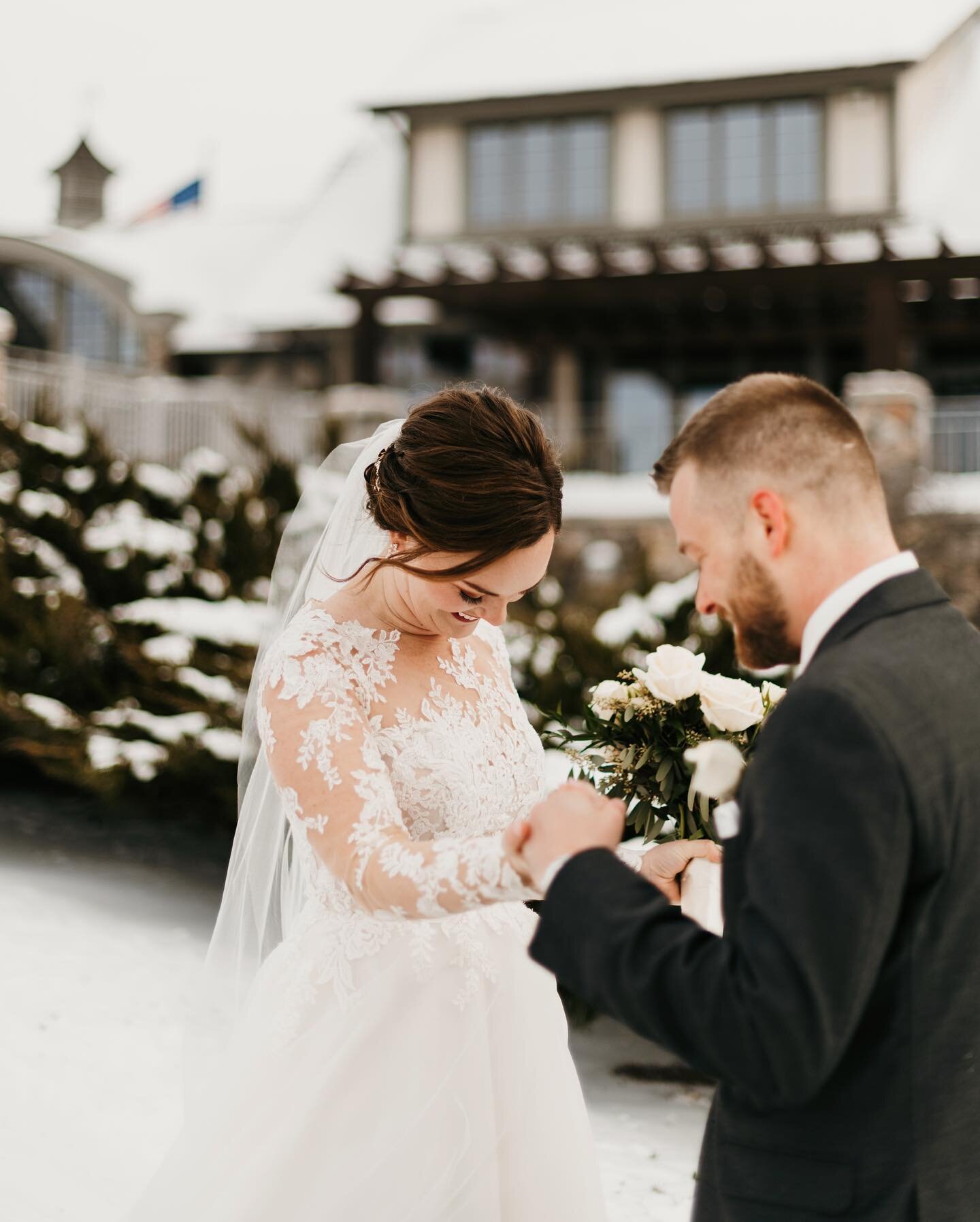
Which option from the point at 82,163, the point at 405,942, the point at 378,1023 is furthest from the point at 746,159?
the point at 82,163

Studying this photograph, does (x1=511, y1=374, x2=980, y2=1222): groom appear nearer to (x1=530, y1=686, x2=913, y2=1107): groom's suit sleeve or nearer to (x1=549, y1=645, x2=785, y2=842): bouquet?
(x1=530, y1=686, x2=913, y2=1107): groom's suit sleeve

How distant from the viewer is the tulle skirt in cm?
234

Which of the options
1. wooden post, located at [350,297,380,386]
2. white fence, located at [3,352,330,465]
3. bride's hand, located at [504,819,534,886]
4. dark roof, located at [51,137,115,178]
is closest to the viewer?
bride's hand, located at [504,819,534,886]

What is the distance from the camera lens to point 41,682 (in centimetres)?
768

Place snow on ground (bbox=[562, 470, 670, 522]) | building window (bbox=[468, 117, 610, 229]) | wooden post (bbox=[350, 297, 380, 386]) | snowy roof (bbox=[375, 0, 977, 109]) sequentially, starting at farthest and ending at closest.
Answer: building window (bbox=[468, 117, 610, 229]) → snowy roof (bbox=[375, 0, 977, 109]) → wooden post (bbox=[350, 297, 380, 386]) → snow on ground (bbox=[562, 470, 670, 522])

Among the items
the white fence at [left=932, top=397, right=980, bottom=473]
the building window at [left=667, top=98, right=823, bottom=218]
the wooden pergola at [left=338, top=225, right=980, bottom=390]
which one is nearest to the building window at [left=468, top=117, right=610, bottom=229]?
the wooden pergola at [left=338, top=225, right=980, bottom=390]

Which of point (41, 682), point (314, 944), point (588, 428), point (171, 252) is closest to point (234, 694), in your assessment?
point (41, 682)

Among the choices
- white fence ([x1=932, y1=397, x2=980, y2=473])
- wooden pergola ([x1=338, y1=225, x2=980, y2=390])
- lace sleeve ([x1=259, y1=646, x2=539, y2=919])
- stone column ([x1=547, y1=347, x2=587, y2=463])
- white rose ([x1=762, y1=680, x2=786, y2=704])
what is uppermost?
wooden pergola ([x1=338, y1=225, x2=980, y2=390])

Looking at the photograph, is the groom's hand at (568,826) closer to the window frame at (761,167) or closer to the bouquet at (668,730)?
the bouquet at (668,730)

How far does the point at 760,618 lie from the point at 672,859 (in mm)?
751

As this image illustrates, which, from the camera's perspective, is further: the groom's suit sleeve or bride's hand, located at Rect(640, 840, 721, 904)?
bride's hand, located at Rect(640, 840, 721, 904)

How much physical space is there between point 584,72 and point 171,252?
9.38 meters

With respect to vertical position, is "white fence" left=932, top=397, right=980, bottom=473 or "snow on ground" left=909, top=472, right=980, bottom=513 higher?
"white fence" left=932, top=397, right=980, bottom=473

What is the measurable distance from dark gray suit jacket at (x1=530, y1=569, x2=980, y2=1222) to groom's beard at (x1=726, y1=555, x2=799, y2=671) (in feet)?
0.30
